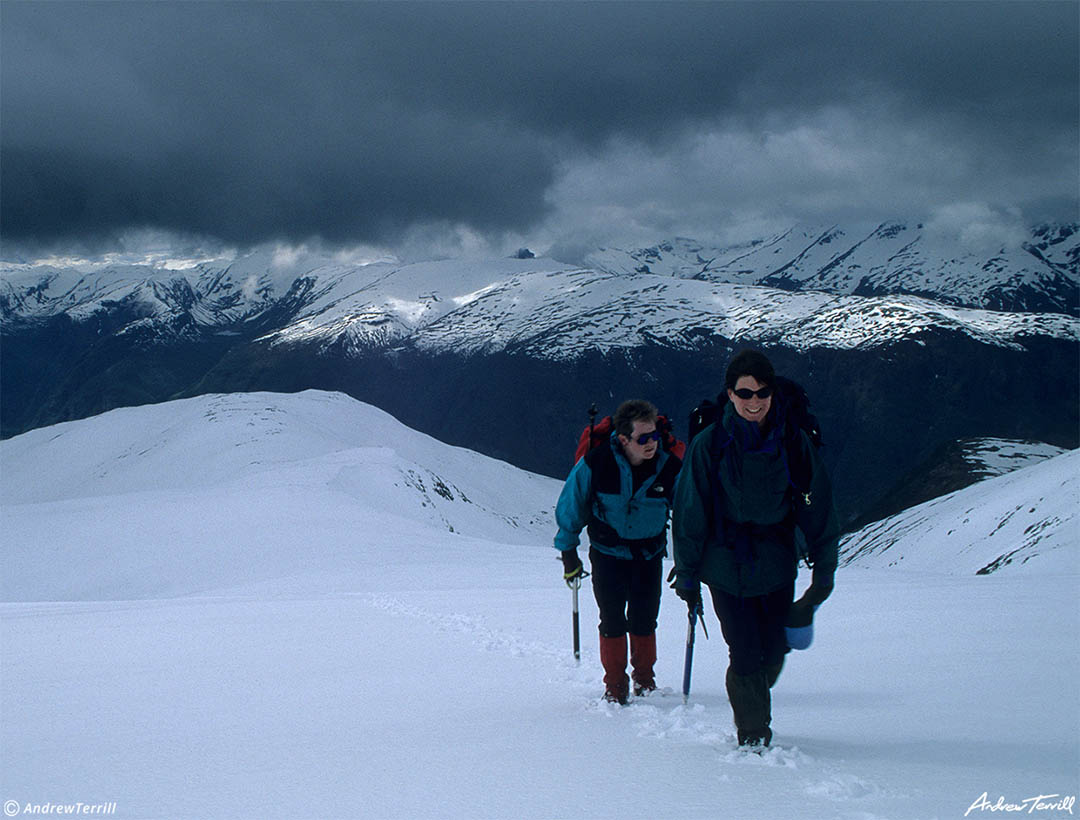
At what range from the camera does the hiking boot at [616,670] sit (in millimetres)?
6508

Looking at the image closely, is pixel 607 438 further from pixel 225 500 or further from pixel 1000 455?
pixel 1000 455

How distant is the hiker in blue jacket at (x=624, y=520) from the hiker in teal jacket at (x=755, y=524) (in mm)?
1224

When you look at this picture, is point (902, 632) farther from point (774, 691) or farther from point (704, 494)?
point (704, 494)

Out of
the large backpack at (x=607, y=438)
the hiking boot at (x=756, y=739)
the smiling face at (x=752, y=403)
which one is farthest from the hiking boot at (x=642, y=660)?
the smiling face at (x=752, y=403)

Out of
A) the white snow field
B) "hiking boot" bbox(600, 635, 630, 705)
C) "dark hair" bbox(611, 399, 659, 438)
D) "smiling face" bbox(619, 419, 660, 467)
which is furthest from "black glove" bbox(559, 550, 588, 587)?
"dark hair" bbox(611, 399, 659, 438)

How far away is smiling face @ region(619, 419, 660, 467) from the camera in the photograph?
21.1 feet

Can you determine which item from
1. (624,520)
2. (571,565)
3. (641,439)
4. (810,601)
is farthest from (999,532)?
(810,601)

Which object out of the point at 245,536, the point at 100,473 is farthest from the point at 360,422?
the point at 245,536

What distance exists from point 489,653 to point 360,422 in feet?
364

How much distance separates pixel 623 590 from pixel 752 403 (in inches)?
92.9

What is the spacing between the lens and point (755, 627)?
17.1 ft

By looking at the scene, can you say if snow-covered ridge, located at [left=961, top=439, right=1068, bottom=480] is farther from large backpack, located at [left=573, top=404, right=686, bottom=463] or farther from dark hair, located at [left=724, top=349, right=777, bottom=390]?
dark hair, located at [left=724, top=349, right=777, bottom=390]

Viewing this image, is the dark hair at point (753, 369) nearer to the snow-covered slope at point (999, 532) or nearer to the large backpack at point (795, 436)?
the large backpack at point (795, 436)
